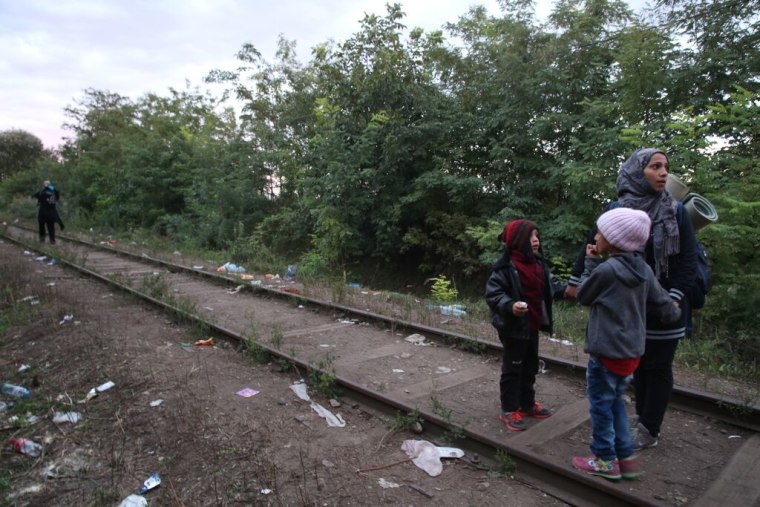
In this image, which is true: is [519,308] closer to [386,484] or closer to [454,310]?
[386,484]

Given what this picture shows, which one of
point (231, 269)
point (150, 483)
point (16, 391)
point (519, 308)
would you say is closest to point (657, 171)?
point (519, 308)

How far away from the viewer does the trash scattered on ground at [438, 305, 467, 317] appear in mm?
7566

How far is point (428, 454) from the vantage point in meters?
3.34

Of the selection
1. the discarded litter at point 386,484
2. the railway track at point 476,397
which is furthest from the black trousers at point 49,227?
the discarded litter at point 386,484

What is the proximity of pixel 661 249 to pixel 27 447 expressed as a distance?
15.8 feet

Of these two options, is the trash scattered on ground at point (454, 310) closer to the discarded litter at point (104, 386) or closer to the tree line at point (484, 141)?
the tree line at point (484, 141)

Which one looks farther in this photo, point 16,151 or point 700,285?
point 16,151

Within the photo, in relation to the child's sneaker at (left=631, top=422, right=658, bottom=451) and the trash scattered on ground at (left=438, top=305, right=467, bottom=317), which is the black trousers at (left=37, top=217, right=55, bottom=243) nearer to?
the trash scattered on ground at (left=438, top=305, right=467, bottom=317)

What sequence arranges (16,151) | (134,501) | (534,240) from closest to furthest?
(134,501), (534,240), (16,151)

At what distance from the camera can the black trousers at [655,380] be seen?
3197mm

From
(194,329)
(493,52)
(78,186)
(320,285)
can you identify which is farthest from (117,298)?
(78,186)

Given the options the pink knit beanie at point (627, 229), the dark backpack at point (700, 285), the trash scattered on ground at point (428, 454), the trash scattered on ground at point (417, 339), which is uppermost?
the pink knit beanie at point (627, 229)

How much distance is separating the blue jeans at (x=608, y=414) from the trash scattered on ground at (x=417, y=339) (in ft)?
10.0

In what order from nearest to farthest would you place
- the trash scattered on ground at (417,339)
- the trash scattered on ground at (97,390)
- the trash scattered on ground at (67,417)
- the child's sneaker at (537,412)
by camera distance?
the child's sneaker at (537,412), the trash scattered on ground at (67,417), the trash scattered on ground at (97,390), the trash scattered on ground at (417,339)
